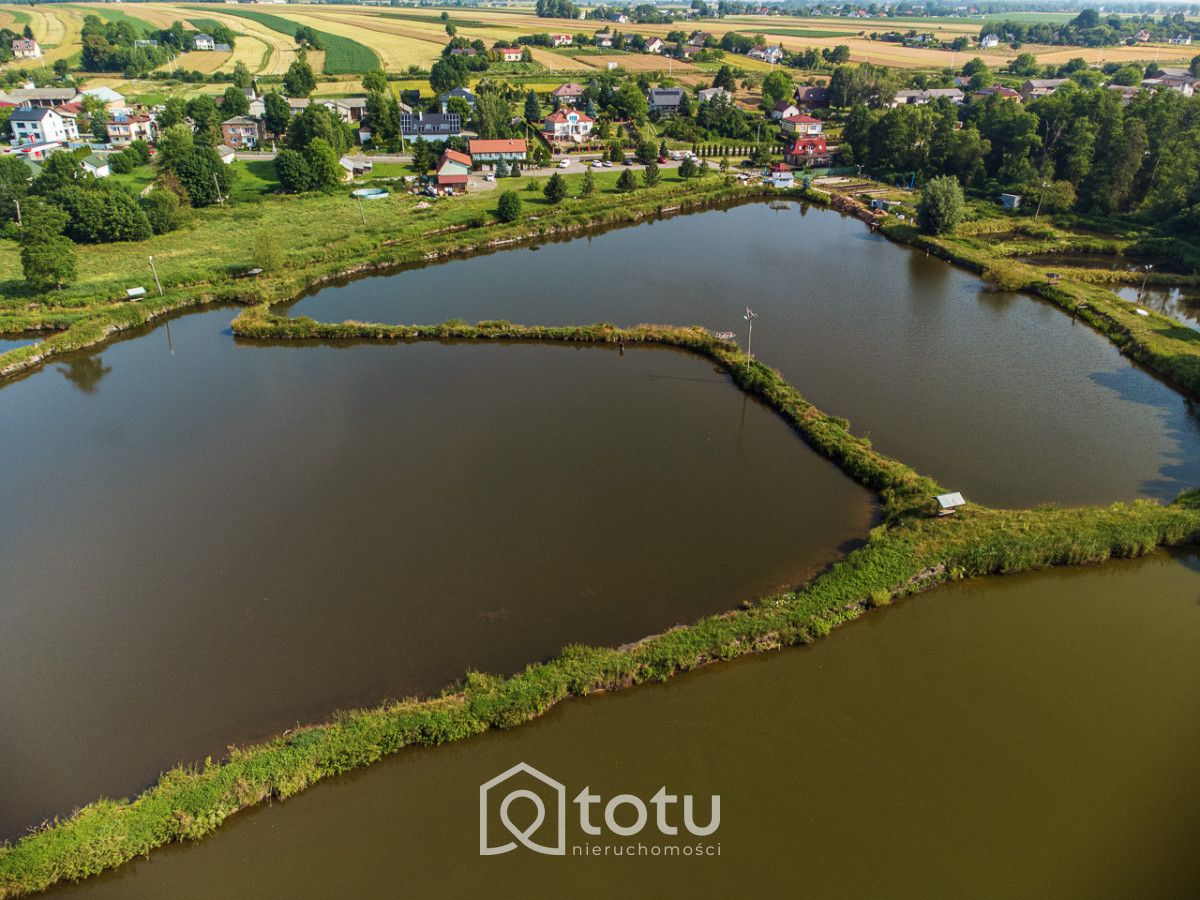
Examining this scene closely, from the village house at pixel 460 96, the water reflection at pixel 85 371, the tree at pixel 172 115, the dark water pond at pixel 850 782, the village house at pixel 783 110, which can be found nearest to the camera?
the dark water pond at pixel 850 782

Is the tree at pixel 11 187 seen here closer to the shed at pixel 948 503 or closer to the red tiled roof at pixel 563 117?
the red tiled roof at pixel 563 117

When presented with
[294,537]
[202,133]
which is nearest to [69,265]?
[294,537]

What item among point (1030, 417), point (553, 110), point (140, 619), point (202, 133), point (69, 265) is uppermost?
point (553, 110)

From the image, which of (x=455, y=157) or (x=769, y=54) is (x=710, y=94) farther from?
(x=769, y=54)

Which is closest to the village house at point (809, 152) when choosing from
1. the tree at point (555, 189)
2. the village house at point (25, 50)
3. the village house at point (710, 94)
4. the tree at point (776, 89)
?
the village house at point (710, 94)

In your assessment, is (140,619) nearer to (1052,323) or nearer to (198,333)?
(198,333)

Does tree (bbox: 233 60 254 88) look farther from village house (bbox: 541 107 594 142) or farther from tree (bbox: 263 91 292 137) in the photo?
village house (bbox: 541 107 594 142)
